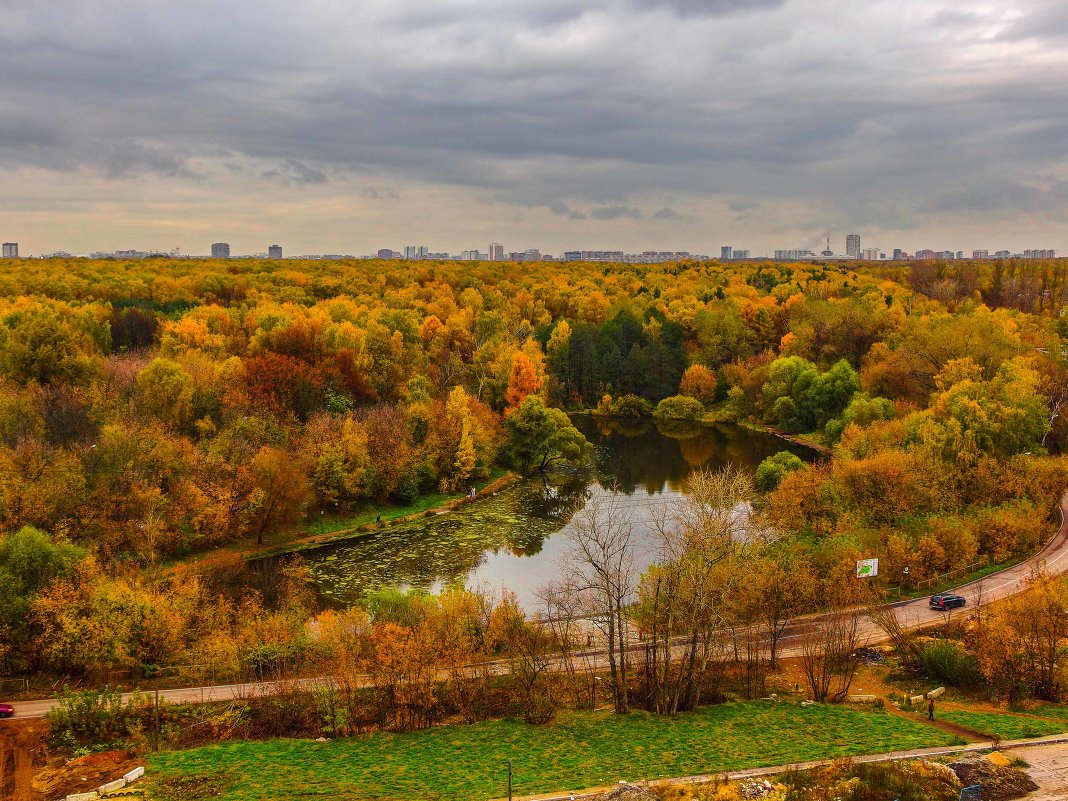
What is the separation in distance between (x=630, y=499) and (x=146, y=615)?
2889cm

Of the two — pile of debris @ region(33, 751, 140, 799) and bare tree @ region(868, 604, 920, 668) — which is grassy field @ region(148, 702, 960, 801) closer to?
pile of debris @ region(33, 751, 140, 799)

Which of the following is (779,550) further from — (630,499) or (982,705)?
(630,499)

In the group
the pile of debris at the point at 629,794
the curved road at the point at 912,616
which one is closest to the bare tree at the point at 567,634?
the curved road at the point at 912,616

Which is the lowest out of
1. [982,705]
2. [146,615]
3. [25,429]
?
[982,705]

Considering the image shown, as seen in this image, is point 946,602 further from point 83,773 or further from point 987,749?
point 83,773

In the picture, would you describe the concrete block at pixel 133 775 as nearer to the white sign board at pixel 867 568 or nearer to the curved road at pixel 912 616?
the curved road at pixel 912 616

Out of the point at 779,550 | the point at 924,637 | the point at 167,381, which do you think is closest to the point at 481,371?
the point at 167,381

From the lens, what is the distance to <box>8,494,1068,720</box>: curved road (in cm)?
2430

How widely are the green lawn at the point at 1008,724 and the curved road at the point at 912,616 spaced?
6.13 m

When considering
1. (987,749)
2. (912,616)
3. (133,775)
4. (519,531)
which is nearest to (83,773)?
(133,775)

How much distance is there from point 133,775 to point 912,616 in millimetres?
24596

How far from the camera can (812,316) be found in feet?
273

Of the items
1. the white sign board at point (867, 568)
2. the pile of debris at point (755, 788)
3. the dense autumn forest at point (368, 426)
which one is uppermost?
the dense autumn forest at point (368, 426)

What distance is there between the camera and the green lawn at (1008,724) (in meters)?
21.0
